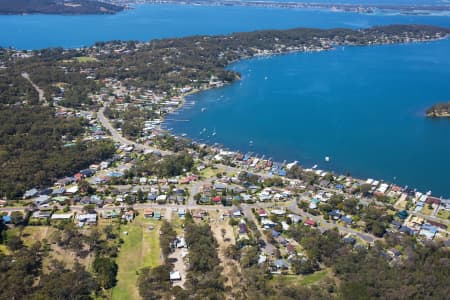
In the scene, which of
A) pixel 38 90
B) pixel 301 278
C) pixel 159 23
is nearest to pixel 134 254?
pixel 301 278

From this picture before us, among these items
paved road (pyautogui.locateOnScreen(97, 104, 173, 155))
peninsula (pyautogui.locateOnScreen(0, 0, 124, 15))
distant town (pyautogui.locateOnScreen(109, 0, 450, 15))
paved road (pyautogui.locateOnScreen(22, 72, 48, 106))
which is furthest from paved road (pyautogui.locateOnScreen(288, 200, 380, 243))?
distant town (pyautogui.locateOnScreen(109, 0, 450, 15))

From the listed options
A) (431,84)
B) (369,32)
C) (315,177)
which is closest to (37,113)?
(315,177)

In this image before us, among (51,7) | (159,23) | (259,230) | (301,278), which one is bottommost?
(301,278)

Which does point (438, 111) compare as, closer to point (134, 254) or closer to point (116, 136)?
point (116, 136)

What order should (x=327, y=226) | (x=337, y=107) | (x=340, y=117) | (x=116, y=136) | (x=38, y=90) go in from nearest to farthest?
1. (x=327, y=226)
2. (x=116, y=136)
3. (x=340, y=117)
4. (x=337, y=107)
5. (x=38, y=90)

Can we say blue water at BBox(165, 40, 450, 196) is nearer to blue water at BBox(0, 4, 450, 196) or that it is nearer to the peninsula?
blue water at BBox(0, 4, 450, 196)

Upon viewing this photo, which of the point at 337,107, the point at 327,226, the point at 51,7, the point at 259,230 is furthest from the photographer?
the point at 51,7
